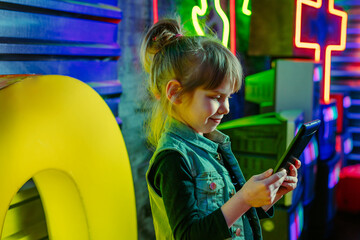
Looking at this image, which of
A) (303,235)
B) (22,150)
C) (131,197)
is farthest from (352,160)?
(22,150)

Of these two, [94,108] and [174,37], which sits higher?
[174,37]

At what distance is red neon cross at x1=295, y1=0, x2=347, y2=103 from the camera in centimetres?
376

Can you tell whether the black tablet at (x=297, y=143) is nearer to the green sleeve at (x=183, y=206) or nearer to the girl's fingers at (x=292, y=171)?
the girl's fingers at (x=292, y=171)

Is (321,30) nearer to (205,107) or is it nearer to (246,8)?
(246,8)

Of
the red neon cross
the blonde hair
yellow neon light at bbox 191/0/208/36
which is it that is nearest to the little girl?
the blonde hair

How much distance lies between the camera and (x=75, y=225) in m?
1.56

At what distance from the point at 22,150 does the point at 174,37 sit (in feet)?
2.08

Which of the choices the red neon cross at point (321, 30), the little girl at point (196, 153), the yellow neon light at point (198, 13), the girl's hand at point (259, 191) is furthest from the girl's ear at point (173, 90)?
the red neon cross at point (321, 30)

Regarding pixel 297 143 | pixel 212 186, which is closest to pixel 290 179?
pixel 297 143

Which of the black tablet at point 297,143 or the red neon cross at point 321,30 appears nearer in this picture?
the black tablet at point 297,143

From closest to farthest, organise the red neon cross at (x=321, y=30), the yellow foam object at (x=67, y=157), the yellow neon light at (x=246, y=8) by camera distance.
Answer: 1. the yellow foam object at (x=67, y=157)
2. the red neon cross at (x=321, y=30)
3. the yellow neon light at (x=246, y=8)

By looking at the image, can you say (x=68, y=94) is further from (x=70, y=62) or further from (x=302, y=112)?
(x=302, y=112)

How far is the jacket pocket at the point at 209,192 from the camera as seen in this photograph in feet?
4.57

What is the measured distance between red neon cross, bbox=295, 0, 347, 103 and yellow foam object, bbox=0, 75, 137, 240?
2582 mm
